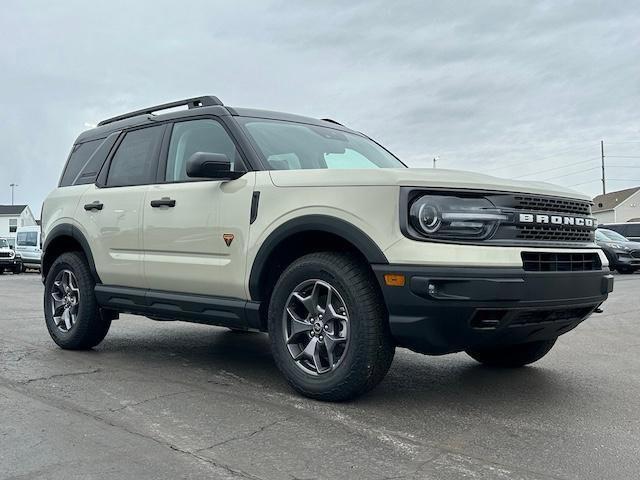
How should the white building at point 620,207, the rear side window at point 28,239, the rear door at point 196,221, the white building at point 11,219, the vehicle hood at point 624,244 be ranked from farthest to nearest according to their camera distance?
the white building at point 11,219 < the white building at point 620,207 < the rear side window at point 28,239 < the vehicle hood at point 624,244 < the rear door at point 196,221

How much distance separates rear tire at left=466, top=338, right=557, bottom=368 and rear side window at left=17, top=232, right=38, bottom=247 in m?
26.3

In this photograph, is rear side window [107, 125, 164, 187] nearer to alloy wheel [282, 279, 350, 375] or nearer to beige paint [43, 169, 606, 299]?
beige paint [43, 169, 606, 299]

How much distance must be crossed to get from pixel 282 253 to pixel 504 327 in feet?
5.02

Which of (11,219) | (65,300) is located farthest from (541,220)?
(11,219)

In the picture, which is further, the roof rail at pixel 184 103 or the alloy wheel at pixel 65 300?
the alloy wheel at pixel 65 300

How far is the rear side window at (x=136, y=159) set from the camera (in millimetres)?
5434

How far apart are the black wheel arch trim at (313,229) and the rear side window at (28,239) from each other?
26282mm

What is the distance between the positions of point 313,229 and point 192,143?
5.44 ft

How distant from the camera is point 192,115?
17.0 feet

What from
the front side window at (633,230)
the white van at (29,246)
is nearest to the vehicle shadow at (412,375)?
the white van at (29,246)

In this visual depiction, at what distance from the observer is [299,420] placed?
373cm

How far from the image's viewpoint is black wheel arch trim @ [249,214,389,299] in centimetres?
375

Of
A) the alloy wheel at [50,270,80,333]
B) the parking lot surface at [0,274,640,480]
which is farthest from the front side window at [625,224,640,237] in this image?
the alloy wheel at [50,270,80,333]

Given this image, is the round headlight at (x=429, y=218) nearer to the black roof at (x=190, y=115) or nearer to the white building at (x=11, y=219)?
the black roof at (x=190, y=115)
